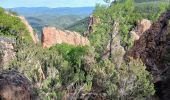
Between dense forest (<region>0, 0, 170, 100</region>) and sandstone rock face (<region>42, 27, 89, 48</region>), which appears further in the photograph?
sandstone rock face (<region>42, 27, 89, 48</region>)

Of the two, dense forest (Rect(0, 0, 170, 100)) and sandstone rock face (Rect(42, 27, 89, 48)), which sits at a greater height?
dense forest (Rect(0, 0, 170, 100))

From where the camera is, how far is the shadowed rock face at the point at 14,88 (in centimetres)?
1184

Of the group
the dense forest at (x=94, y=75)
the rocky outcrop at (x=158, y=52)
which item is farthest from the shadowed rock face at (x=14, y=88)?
the rocky outcrop at (x=158, y=52)

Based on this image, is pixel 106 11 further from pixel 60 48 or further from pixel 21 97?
pixel 21 97

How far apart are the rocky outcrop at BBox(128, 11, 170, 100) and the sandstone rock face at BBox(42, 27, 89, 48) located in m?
65.5

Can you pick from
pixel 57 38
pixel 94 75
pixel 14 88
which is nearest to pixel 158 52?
pixel 94 75

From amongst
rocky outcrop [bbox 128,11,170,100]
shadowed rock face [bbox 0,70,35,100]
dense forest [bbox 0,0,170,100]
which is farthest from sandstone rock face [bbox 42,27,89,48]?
shadowed rock face [bbox 0,70,35,100]

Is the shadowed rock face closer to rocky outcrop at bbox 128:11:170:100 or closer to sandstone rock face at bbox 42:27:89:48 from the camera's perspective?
rocky outcrop at bbox 128:11:170:100

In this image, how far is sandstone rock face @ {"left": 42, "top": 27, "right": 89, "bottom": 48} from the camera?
399 feet

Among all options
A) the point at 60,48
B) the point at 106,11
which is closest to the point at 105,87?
the point at 106,11

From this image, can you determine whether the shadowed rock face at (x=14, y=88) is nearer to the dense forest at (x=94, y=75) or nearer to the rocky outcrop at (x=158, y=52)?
the dense forest at (x=94, y=75)

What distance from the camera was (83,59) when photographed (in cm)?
6012

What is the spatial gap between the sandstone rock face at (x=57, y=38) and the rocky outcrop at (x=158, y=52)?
65.5 meters

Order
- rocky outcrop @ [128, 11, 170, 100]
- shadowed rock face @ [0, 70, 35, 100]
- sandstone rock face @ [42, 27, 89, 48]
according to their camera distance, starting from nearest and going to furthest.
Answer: shadowed rock face @ [0, 70, 35, 100] → rocky outcrop @ [128, 11, 170, 100] → sandstone rock face @ [42, 27, 89, 48]
